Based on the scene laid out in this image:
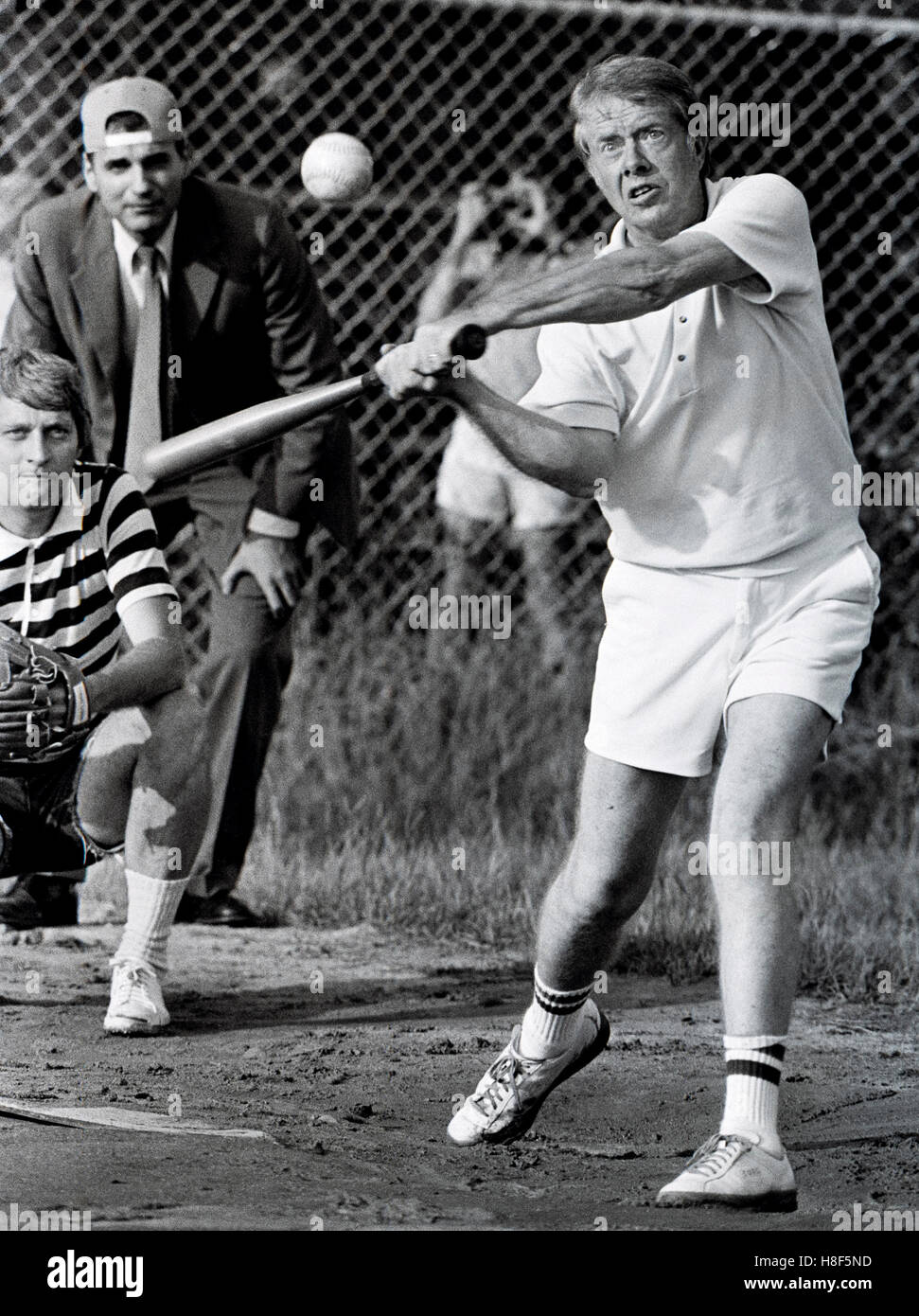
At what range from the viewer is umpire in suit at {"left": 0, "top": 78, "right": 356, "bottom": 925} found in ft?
18.0

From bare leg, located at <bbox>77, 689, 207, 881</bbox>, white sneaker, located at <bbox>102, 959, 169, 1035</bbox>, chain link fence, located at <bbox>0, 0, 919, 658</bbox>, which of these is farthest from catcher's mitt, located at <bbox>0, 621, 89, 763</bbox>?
chain link fence, located at <bbox>0, 0, 919, 658</bbox>

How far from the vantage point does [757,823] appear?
→ 3369mm

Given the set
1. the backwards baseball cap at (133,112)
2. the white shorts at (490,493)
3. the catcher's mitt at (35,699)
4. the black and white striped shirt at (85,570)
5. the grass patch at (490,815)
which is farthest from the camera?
the white shorts at (490,493)

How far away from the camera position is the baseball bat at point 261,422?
3311 millimetres

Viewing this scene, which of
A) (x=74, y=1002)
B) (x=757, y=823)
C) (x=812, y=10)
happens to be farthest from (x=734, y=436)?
(x=812, y=10)

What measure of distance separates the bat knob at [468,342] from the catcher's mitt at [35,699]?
1.58 m

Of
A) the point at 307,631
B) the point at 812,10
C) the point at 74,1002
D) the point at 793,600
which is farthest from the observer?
the point at 812,10

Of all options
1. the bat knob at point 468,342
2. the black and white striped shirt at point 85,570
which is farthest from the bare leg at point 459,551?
the bat knob at point 468,342

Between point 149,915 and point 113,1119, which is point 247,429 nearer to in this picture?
point 113,1119

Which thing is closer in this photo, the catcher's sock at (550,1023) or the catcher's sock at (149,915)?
the catcher's sock at (550,1023)

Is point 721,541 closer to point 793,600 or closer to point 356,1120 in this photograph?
point 793,600

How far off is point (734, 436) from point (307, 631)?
12.8ft

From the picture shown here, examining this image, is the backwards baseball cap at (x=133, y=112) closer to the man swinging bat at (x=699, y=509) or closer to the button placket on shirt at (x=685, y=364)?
the man swinging bat at (x=699, y=509)

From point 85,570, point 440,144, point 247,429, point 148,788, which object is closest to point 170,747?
point 148,788
